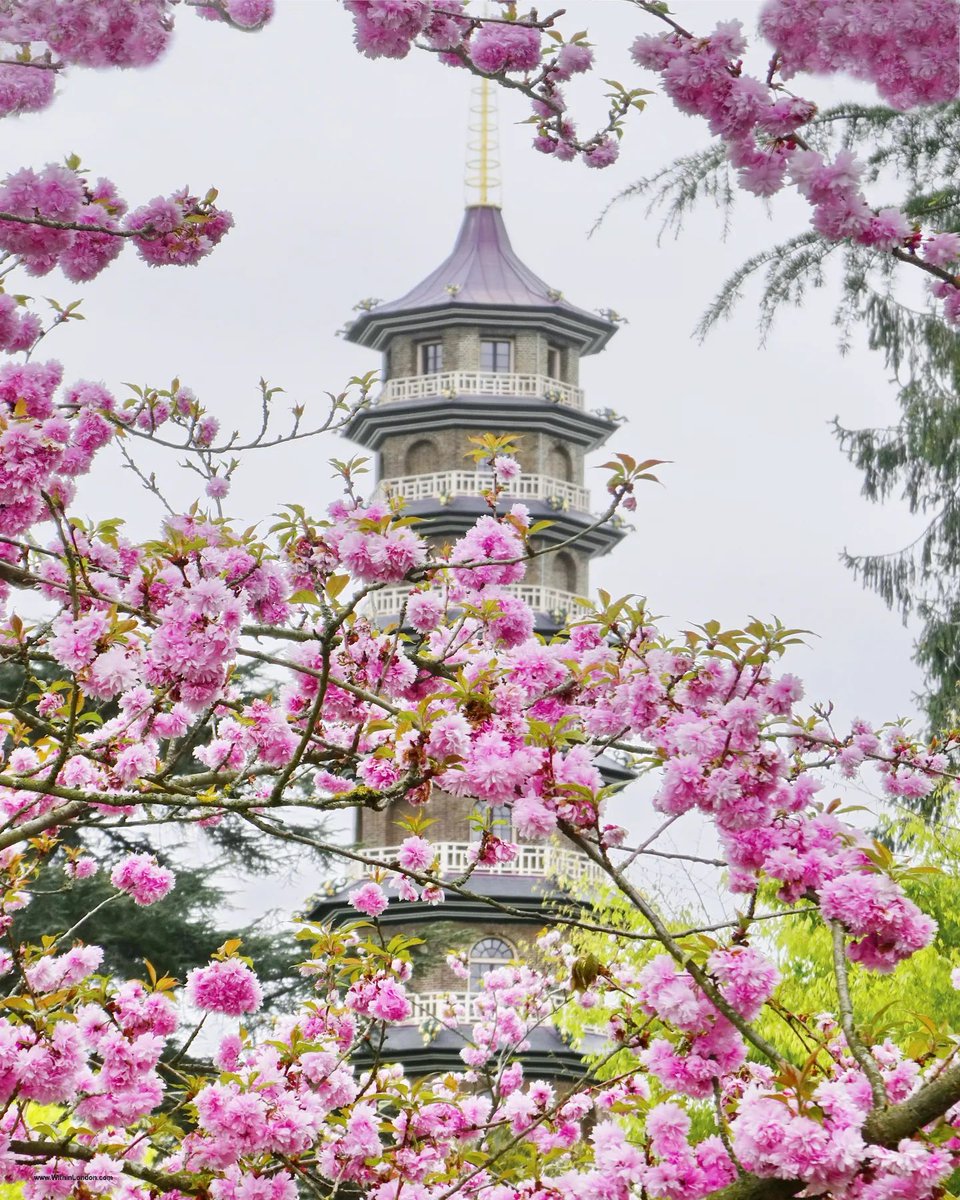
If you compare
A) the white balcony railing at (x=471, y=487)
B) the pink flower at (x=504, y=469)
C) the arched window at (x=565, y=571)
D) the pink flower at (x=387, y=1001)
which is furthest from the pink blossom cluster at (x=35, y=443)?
the arched window at (x=565, y=571)

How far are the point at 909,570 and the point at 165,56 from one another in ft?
45.9

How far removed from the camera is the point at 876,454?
Answer: 17188 mm

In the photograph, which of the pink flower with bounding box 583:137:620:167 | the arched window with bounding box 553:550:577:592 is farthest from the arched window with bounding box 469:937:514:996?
the pink flower with bounding box 583:137:620:167

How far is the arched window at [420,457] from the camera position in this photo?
29812 millimetres

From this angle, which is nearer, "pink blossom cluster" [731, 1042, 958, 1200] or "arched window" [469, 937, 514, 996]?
"pink blossom cluster" [731, 1042, 958, 1200]

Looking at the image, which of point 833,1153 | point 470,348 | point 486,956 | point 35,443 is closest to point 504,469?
point 35,443

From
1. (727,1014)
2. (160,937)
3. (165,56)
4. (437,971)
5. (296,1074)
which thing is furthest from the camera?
(437,971)

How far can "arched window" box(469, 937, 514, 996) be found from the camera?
24.8 m

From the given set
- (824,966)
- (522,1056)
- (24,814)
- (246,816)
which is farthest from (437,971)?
(246,816)

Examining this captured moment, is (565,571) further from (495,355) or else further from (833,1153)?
(833,1153)

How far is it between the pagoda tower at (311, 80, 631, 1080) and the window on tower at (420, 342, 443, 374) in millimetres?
22

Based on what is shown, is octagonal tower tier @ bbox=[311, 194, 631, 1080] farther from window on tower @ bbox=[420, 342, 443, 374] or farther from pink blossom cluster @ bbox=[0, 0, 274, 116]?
pink blossom cluster @ bbox=[0, 0, 274, 116]

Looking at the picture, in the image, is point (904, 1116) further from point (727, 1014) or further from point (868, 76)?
point (868, 76)

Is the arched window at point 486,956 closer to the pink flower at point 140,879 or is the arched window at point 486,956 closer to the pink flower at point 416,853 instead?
the pink flower at point 140,879
